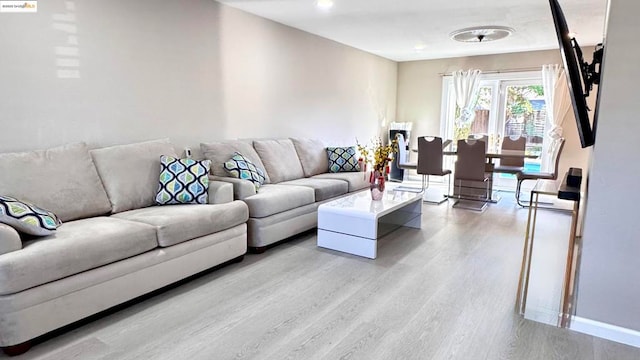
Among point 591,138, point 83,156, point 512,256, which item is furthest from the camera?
point 512,256

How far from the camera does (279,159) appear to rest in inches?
180

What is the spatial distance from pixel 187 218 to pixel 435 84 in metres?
6.11

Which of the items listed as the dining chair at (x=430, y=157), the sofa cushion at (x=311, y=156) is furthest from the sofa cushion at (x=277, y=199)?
the dining chair at (x=430, y=157)

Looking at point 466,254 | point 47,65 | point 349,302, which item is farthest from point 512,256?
point 47,65

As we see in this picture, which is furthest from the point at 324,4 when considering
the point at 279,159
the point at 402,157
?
the point at 402,157

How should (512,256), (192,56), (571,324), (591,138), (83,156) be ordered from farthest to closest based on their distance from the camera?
(192,56) → (512,256) → (83,156) → (591,138) → (571,324)

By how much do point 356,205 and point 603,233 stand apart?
6.35 feet

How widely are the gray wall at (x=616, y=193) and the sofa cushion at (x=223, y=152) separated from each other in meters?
3.00

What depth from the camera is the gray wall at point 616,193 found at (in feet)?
6.47

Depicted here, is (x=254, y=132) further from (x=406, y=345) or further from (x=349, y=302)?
Result: (x=406, y=345)

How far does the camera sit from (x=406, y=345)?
2074 millimetres

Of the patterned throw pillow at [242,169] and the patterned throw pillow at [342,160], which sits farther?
the patterned throw pillow at [342,160]

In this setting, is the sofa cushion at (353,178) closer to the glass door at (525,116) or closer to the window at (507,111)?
the window at (507,111)

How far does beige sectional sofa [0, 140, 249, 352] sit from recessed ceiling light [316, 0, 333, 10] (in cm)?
207
